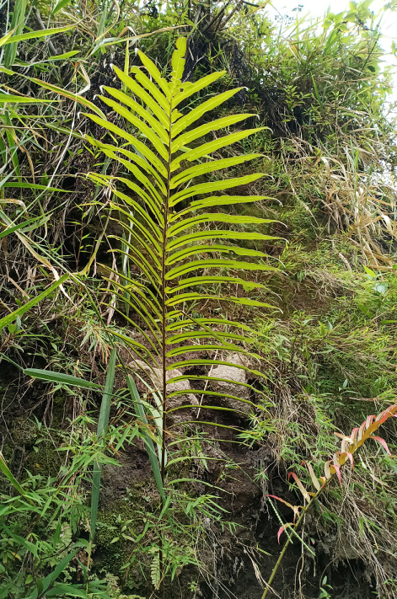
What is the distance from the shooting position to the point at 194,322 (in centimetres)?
83

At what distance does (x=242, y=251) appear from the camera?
87cm

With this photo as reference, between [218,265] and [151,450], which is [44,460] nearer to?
[151,450]

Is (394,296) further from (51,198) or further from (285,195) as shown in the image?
(51,198)

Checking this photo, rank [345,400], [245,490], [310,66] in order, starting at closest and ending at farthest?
[245,490] → [345,400] → [310,66]

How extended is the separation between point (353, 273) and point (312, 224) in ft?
1.26

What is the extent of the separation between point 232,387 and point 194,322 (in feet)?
1.90

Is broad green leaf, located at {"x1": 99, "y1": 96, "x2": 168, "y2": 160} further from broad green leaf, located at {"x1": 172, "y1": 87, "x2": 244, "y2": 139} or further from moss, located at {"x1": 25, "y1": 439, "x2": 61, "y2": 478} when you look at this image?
moss, located at {"x1": 25, "y1": 439, "x2": 61, "y2": 478}

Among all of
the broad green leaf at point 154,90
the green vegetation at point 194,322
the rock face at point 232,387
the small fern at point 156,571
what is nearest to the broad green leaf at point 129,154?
the green vegetation at point 194,322

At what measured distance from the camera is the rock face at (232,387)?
1292 millimetres

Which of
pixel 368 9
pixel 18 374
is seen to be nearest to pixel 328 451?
pixel 18 374

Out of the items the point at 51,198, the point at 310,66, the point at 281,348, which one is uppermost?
the point at 310,66

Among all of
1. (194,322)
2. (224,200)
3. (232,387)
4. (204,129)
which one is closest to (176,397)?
(232,387)

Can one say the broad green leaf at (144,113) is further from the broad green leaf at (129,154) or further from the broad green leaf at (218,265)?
the broad green leaf at (218,265)

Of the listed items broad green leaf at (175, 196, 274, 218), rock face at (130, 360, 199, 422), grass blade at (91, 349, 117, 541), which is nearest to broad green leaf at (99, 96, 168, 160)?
broad green leaf at (175, 196, 274, 218)
